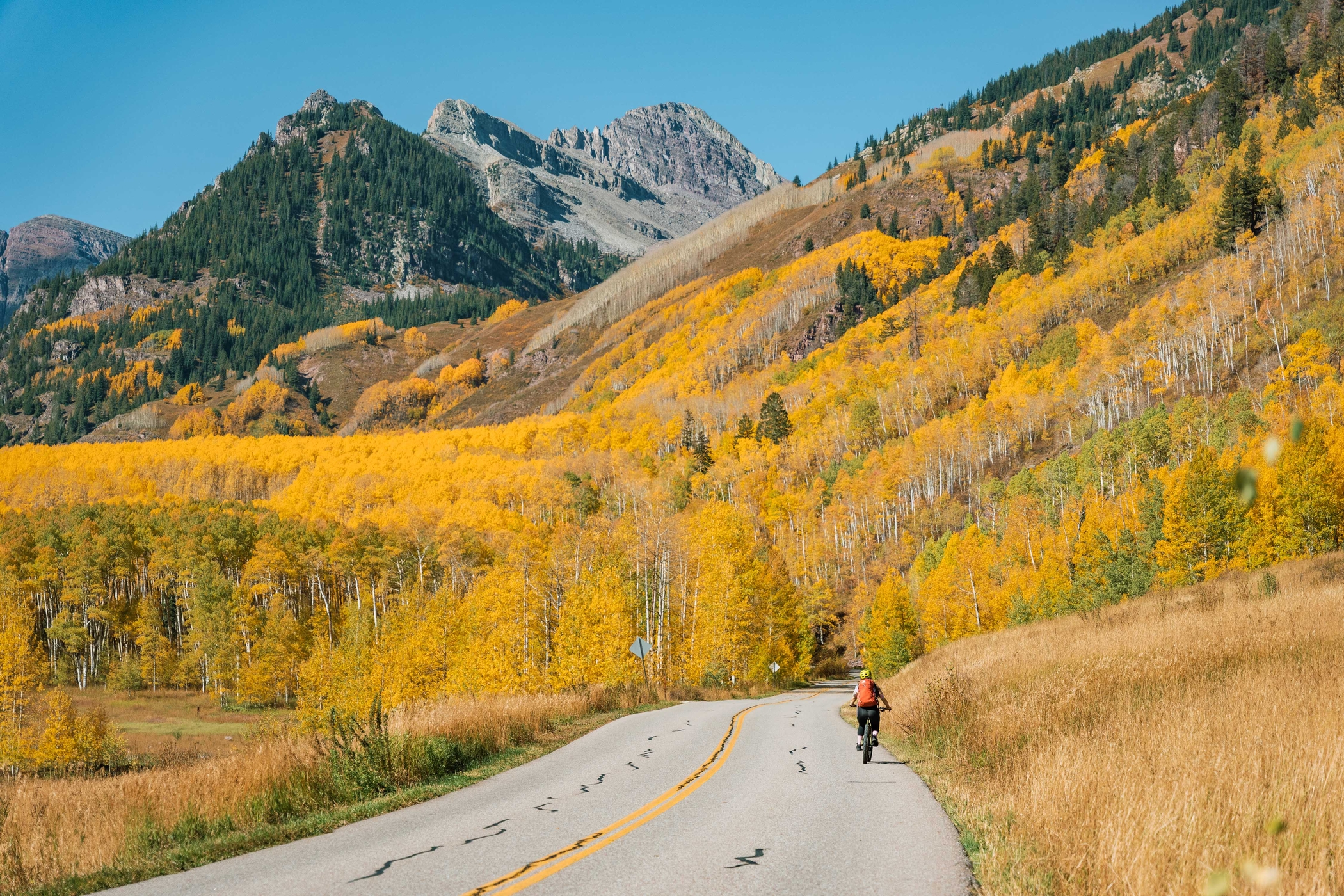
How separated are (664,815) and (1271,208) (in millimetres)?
136685

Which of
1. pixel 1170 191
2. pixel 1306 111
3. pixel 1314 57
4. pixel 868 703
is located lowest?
pixel 868 703

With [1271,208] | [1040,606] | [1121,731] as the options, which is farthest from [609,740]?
[1271,208]

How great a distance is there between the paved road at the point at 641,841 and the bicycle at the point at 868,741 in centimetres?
32

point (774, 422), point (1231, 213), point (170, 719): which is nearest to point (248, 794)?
point (170, 719)

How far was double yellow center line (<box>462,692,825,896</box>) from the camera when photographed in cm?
661

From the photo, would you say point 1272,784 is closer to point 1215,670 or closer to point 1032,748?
point 1032,748

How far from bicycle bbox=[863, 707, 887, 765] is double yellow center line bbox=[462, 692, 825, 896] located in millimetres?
2745

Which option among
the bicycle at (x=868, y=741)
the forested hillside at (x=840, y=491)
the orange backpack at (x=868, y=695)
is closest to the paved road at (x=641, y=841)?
the bicycle at (x=868, y=741)

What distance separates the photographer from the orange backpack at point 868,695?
48.9 feet

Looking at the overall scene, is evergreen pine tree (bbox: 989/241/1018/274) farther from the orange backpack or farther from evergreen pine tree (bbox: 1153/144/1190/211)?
the orange backpack

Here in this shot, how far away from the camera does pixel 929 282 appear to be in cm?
18112

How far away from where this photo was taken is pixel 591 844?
8.13 metres

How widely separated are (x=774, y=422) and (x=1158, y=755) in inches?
4931

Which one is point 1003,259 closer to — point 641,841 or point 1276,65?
point 1276,65
